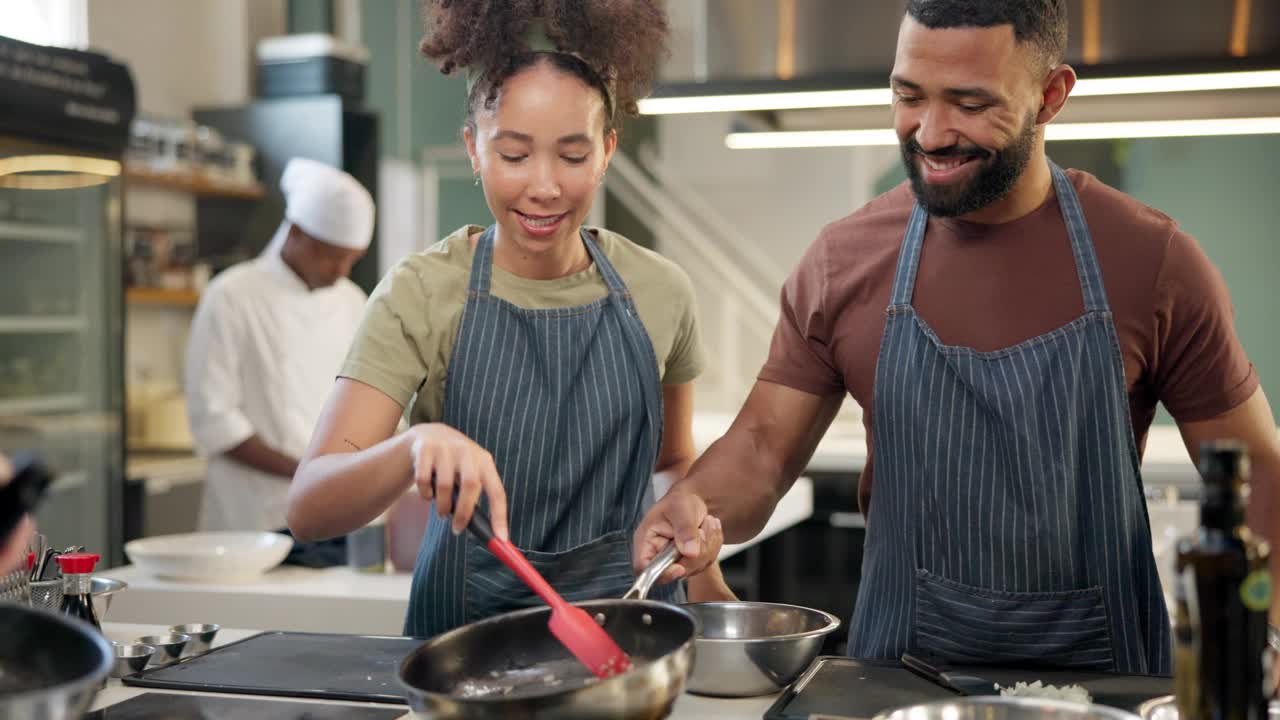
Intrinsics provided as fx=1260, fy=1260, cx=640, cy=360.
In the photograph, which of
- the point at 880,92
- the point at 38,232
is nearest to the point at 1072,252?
the point at 880,92

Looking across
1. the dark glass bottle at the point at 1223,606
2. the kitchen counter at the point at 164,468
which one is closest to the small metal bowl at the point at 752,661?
the dark glass bottle at the point at 1223,606

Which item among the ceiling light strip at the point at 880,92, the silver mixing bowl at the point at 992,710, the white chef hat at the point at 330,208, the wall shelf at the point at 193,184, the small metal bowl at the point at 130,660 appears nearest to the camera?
the silver mixing bowl at the point at 992,710

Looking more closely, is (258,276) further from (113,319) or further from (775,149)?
(775,149)

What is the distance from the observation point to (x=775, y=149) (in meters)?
4.90

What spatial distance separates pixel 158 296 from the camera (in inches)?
167

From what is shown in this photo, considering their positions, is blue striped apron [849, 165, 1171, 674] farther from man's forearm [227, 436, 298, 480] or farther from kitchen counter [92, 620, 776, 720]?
man's forearm [227, 436, 298, 480]

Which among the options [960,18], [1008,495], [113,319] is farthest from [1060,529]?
[113,319]

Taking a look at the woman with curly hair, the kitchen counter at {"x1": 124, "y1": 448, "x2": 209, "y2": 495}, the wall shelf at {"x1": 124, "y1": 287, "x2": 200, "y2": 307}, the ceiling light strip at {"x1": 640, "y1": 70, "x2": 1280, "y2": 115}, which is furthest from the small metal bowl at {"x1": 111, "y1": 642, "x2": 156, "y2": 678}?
the wall shelf at {"x1": 124, "y1": 287, "x2": 200, "y2": 307}

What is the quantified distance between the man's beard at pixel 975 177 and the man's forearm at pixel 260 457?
2247 mm

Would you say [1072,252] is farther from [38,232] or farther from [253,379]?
[38,232]

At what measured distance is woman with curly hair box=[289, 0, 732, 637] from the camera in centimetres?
146

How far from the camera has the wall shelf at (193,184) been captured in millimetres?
4160

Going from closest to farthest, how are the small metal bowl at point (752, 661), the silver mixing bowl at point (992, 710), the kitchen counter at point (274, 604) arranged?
1. the silver mixing bowl at point (992, 710)
2. the small metal bowl at point (752, 661)
3. the kitchen counter at point (274, 604)

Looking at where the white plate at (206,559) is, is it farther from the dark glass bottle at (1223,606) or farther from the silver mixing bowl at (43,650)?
the dark glass bottle at (1223,606)
